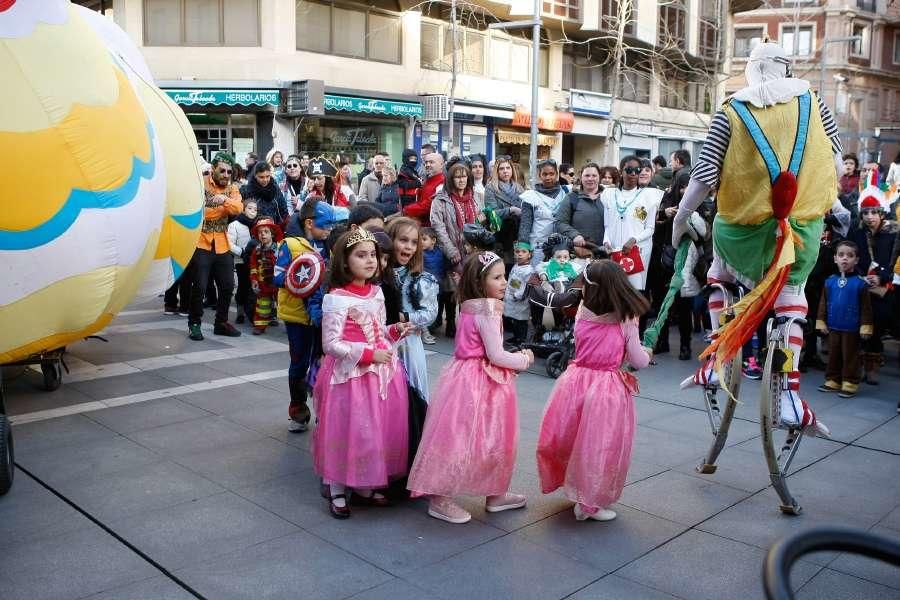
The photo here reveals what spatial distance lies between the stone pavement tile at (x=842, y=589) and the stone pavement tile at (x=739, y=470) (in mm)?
1157

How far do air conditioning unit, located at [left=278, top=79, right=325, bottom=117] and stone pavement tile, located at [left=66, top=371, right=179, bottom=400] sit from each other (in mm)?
15619

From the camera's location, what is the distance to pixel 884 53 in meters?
53.2

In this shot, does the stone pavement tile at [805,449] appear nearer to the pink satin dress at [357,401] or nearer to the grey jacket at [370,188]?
the pink satin dress at [357,401]

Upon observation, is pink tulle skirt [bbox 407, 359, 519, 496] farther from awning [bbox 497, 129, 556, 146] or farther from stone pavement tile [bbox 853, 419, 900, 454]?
awning [bbox 497, 129, 556, 146]

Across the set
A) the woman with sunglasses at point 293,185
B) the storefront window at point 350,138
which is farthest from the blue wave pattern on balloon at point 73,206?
the storefront window at point 350,138

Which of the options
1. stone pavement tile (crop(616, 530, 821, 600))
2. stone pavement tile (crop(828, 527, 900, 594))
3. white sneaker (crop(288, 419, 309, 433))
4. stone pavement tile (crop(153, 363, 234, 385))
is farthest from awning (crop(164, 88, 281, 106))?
stone pavement tile (crop(828, 527, 900, 594))

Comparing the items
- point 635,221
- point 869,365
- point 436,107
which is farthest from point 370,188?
point 436,107

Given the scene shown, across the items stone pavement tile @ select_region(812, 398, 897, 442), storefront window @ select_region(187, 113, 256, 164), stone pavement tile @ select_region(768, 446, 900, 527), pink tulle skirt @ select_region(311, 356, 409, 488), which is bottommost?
stone pavement tile @ select_region(812, 398, 897, 442)

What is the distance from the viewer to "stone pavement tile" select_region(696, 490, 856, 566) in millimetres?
4320

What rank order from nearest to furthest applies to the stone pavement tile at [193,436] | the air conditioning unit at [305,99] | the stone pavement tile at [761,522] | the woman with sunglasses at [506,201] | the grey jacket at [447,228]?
1. the stone pavement tile at [761,522]
2. the stone pavement tile at [193,436]
3. the grey jacket at [447,228]
4. the woman with sunglasses at [506,201]
5. the air conditioning unit at [305,99]

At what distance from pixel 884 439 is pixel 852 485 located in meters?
1.20

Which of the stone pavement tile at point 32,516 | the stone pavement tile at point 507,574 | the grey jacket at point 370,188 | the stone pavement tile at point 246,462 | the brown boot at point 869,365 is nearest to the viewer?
the stone pavement tile at point 507,574

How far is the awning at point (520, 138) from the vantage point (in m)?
29.2

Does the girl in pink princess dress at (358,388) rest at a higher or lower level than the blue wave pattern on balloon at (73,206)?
lower
